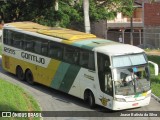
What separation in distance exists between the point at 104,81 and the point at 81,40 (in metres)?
3.19

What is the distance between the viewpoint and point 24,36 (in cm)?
2252

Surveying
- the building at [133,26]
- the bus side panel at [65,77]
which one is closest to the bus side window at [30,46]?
the bus side panel at [65,77]

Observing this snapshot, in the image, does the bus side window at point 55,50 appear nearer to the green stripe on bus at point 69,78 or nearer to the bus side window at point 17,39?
the green stripe on bus at point 69,78

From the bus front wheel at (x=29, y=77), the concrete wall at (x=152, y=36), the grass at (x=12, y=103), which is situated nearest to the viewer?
the grass at (x=12, y=103)

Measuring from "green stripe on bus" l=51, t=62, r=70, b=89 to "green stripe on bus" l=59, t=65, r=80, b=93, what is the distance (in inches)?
8.6

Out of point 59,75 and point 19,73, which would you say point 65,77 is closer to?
point 59,75

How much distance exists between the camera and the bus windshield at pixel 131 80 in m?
15.9

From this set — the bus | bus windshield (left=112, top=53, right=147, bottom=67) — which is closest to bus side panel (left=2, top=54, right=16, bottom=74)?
the bus

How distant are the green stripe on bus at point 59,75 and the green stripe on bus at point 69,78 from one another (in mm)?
219

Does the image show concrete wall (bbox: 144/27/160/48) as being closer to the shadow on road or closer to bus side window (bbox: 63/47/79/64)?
the shadow on road

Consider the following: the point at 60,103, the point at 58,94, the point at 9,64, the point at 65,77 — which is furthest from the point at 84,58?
the point at 9,64

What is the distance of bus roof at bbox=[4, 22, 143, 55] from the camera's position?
16.7 m

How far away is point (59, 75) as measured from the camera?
19.4 m

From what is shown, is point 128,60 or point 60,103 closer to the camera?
point 128,60
